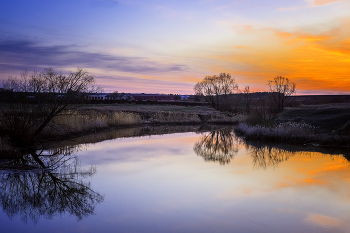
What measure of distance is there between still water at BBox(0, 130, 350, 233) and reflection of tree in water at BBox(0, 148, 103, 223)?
2 centimetres

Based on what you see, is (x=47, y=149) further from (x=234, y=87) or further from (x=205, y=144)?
(x=234, y=87)

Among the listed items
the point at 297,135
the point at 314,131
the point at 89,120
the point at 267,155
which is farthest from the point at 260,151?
the point at 89,120

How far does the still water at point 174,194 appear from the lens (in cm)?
619

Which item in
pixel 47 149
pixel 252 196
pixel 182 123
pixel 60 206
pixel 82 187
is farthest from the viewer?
pixel 182 123

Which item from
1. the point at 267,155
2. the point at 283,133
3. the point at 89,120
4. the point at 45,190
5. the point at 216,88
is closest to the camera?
the point at 45,190

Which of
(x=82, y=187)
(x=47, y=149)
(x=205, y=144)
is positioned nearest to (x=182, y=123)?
(x=205, y=144)

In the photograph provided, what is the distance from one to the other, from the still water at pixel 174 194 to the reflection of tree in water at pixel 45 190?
22mm

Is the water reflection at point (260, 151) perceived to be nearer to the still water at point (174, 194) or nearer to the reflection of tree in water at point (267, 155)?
the reflection of tree in water at point (267, 155)

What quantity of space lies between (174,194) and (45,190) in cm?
338

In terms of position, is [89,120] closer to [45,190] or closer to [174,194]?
[45,190]

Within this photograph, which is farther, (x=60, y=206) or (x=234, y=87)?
(x=234, y=87)

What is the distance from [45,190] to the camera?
8.30 metres

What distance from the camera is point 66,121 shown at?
20484mm

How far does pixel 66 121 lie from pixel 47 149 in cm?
625
